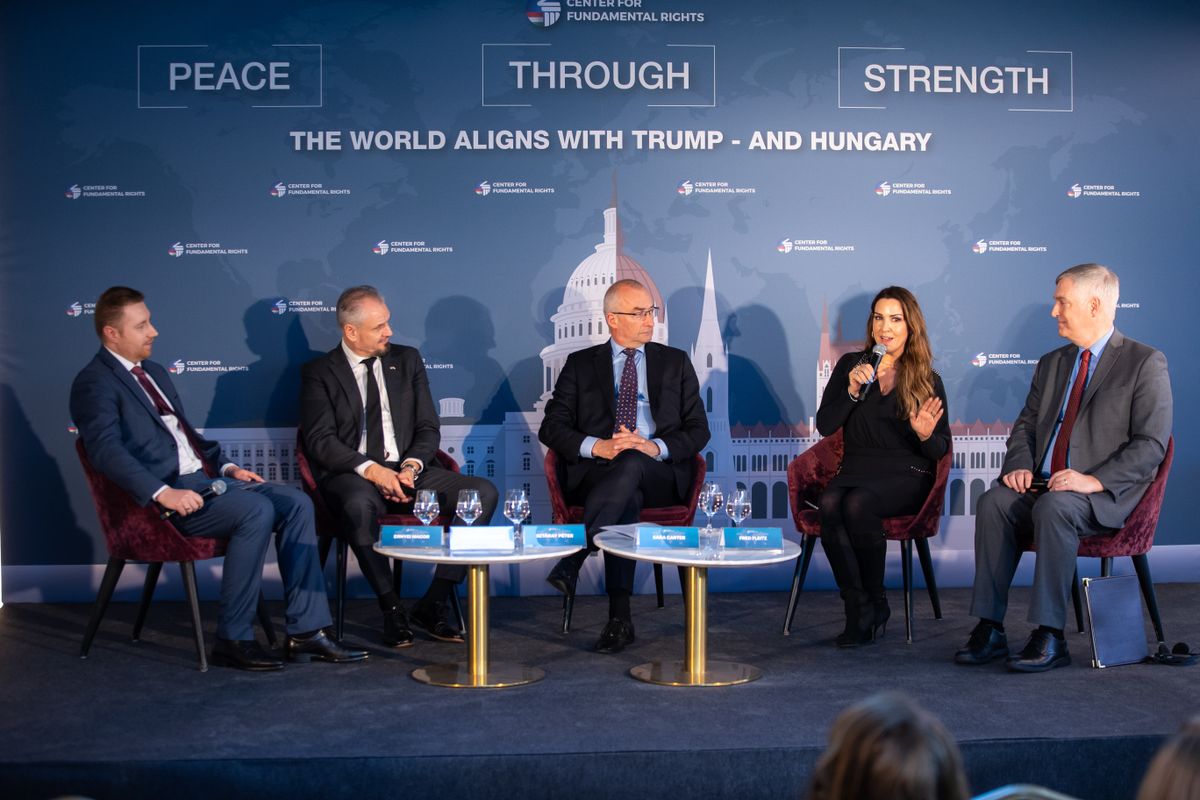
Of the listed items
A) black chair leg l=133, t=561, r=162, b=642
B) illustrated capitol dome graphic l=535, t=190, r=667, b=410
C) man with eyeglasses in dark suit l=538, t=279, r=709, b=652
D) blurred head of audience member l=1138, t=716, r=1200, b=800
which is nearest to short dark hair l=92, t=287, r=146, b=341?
black chair leg l=133, t=561, r=162, b=642

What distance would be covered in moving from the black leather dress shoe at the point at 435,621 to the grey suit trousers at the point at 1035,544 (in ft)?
6.59

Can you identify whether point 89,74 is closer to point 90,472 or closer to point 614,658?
point 90,472

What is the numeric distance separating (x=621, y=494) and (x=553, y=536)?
2.41 feet

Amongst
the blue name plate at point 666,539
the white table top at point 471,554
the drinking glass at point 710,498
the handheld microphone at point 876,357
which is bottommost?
the white table top at point 471,554

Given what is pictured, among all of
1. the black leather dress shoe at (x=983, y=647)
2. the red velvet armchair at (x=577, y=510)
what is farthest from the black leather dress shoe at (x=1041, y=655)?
the red velvet armchair at (x=577, y=510)

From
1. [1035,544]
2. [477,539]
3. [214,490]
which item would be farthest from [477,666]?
[1035,544]

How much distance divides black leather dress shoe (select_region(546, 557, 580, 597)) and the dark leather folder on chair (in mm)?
1878

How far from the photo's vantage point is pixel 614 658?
15.0 ft

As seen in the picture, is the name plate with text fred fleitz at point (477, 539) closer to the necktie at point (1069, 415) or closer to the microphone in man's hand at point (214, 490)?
the microphone in man's hand at point (214, 490)

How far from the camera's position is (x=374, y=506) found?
483cm

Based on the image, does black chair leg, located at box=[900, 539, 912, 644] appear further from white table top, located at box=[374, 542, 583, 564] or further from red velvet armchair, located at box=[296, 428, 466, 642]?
red velvet armchair, located at box=[296, 428, 466, 642]

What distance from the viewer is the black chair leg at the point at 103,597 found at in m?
4.61

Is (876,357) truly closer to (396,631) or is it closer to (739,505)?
(739,505)

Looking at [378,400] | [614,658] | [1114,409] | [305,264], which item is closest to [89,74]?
[305,264]
